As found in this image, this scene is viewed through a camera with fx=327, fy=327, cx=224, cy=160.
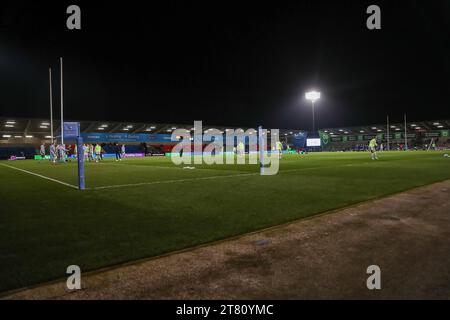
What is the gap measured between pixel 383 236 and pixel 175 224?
3602 mm

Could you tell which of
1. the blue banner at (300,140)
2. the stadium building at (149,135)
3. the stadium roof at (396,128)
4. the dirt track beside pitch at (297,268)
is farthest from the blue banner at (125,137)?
the dirt track beside pitch at (297,268)

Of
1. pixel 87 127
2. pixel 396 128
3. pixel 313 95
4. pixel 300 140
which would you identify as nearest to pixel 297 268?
pixel 87 127

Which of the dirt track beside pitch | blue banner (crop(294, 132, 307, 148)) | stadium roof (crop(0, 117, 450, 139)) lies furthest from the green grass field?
blue banner (crop(294, 132, 307, 148))

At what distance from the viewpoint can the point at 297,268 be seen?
13.1ft

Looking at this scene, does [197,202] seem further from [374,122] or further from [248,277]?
[374,122]

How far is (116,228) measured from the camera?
5949mm

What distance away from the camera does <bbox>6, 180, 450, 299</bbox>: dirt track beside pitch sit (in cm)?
336

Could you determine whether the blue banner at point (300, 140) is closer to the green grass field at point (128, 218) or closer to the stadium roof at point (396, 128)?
the stadium roof at point (396, 128)

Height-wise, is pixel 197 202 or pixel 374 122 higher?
pixel 374 122

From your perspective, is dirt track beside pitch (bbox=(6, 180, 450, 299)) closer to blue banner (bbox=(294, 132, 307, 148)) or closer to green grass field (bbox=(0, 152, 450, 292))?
green grass field (bbox=(0, 152, 450, 292))

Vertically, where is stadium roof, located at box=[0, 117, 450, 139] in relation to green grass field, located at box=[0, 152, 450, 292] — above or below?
above

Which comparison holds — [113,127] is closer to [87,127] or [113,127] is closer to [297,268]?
[87,127]

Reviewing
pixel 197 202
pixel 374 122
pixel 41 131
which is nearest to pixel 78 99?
pixel 41 131

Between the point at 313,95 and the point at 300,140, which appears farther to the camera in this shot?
the point at 300,140
